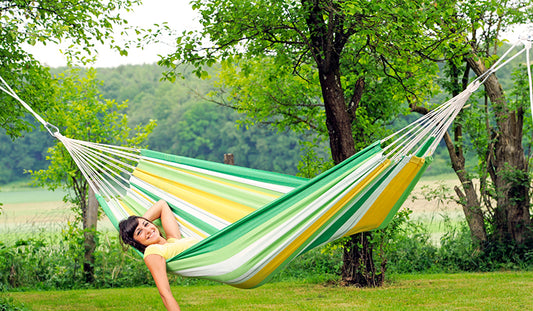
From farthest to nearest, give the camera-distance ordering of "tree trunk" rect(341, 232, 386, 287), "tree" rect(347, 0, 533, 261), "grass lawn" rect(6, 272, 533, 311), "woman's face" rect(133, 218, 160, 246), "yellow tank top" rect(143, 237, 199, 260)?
"tree" rect(347, 0, 533, 261) < "tree trunk" rect(341, 232, 386, 287) < "grass lawn" rect(6, 272, 533, 311) < "woman's face" rect(133, 218, 160, 246) < "yellow tank top" rect(143, 237, 199, 260)

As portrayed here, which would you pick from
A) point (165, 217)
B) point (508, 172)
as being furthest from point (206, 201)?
point (508, 172)

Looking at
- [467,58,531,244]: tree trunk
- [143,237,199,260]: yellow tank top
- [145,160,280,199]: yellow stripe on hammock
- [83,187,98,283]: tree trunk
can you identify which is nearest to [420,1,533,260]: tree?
[467,58,531,244]: tree trunk

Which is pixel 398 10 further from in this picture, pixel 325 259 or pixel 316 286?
pixel 325 259

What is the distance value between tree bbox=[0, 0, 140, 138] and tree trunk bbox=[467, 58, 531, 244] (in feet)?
10.9

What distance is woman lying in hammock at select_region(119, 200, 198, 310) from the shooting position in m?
2.30

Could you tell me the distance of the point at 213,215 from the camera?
2877 mm

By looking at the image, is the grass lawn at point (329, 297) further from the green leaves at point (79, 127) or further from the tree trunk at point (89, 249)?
the green leaves at point (79, 127)

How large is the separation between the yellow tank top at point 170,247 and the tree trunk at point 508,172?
3.78 metres

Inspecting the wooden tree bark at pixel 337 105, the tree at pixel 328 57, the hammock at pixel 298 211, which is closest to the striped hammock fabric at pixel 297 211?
the hammock at pixel 298 211

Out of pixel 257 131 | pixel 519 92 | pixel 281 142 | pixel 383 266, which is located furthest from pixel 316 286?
pixel 257 131

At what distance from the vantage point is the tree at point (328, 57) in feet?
12.1

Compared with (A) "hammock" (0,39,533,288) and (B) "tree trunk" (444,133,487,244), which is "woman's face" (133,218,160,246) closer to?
(A) "hammock" (0,39,533,288)

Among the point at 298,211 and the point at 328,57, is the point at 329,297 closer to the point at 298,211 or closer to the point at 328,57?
the point at 328,57

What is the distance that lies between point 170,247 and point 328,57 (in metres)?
2.14
